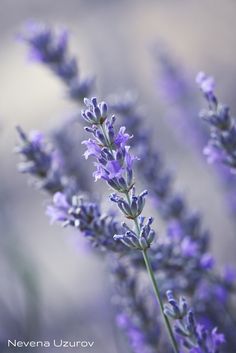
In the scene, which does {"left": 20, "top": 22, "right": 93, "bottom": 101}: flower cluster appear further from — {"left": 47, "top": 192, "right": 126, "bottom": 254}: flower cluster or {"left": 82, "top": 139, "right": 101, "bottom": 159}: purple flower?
{"left": 82, "top": 139, "right": 101, "bottom": 159}: purple flower

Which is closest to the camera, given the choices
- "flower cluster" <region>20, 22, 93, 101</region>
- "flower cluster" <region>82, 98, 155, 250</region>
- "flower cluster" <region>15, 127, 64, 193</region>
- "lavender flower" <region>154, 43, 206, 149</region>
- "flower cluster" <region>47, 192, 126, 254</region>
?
"flower cluster" <region>82, 98, 155, 250</region>

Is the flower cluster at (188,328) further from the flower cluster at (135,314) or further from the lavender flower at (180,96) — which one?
the lavender flower at (180,96)

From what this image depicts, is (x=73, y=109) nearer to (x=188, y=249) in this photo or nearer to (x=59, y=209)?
(x=188, y=249)

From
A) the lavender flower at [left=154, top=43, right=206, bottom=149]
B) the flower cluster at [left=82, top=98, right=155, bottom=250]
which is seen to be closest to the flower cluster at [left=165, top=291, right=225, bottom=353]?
the flower cluster at [left=82, top=98, right=155, bottom=250]

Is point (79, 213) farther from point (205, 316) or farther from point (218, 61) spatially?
point (218, 61)

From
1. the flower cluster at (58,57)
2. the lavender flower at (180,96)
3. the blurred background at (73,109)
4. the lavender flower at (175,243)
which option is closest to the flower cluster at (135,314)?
the lavender flower at (175,243)

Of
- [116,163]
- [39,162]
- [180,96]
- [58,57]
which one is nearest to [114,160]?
[116,163]

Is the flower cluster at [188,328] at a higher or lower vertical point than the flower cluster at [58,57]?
lower

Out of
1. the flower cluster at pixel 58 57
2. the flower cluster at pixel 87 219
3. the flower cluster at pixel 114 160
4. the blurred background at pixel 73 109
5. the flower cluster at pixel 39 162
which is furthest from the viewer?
the blurred background at pixel 73 109
